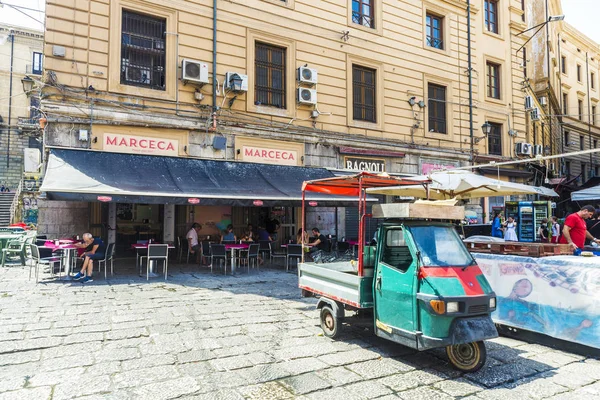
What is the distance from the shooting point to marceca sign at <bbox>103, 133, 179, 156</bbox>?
11594mm

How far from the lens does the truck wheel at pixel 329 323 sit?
5598 millimetres

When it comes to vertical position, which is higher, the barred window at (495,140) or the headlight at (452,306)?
the barred window at (495,140)

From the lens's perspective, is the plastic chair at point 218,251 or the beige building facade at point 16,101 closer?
the plastic chair at point 218,251

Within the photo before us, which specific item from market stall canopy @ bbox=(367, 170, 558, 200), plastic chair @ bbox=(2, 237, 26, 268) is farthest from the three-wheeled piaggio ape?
plastic chair @ bbox=(2, 237, 26, 268)

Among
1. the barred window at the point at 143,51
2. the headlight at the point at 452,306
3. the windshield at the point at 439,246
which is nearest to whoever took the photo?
the headlight at the point at 452,306

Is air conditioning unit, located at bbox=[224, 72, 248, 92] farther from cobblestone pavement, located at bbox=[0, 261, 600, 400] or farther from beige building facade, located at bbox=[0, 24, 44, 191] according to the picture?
beige building facade, located at bbox=[0, 24, 44, 191]

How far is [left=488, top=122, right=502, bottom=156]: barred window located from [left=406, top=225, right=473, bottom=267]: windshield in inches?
701

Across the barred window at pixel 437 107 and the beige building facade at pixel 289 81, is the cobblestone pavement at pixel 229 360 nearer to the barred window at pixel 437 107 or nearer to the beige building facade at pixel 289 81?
the beige building facade at pixel 289 81

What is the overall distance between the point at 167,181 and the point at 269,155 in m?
4.21

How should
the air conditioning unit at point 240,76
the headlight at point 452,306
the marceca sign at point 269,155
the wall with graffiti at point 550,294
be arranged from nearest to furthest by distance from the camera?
the headlight at point 452,306 < the wall with graffiti at point 550,294 < the air conditioning unit at point 240,76 < the marceca sign at point 269,155

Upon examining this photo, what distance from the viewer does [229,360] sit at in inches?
190

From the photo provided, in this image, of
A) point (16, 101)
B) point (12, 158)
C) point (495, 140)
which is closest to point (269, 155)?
point (495, 140)

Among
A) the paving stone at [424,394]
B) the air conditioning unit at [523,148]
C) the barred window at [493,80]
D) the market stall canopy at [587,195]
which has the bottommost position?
the paving stone at [424,394]

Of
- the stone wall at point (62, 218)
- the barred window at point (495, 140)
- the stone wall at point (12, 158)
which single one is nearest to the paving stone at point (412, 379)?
the stone wall at point (62, 218)
